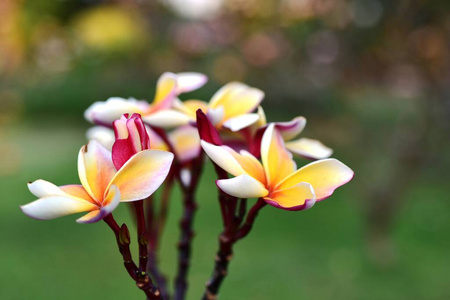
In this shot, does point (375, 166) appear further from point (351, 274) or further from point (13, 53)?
point (13, 53)

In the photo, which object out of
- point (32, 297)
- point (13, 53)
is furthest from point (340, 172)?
point (13, 53)

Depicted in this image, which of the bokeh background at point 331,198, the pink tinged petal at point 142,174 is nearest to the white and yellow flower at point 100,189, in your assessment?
the pink tinged petal at point 142,174

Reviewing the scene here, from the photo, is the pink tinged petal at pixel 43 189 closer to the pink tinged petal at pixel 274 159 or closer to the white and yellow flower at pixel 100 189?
the white and yellow flower at pixel 100 189

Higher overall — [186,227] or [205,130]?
[205,130]

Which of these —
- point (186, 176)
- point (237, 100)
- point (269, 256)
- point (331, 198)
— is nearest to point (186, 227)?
point (186, 176)

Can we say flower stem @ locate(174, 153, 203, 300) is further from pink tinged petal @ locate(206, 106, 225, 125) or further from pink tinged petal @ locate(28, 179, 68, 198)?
pink tinged petal @ locate(28, 179, 68, 198)

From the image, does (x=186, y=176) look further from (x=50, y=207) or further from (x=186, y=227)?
(x=50, y=207)

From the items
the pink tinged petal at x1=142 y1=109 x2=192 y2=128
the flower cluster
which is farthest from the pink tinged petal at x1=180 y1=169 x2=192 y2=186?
the pink tinged petal at x1=142 y1=109 x2=192 y2=128

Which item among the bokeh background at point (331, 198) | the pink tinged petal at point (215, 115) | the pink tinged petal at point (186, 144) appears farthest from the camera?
the bokeh background at point (331, 198)
